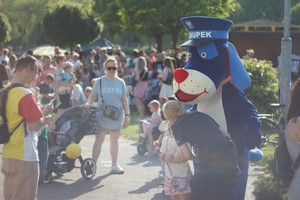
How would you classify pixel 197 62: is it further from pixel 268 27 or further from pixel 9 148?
pixel 268 27

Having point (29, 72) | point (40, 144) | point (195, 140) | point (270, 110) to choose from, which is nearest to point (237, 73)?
point (195, 140)

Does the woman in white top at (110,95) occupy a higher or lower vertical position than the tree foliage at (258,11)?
lower

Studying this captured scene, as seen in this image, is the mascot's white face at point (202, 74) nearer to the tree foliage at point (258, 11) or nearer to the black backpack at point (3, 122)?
the black backpack at point (3, 122)

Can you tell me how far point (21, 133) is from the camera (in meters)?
5.83

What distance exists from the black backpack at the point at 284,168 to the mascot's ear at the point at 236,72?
59cm

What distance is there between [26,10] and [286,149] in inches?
190

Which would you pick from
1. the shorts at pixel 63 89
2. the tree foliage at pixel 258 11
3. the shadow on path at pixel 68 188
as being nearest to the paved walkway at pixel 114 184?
the shadow on path at pixel 68 188

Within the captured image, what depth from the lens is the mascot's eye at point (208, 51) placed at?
518 cm

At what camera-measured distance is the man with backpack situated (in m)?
5.77

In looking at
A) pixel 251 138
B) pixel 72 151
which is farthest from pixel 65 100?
pixel 251 138

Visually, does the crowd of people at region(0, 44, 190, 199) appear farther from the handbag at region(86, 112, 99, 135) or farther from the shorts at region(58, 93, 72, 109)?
the handbag at region(86, 112, 99, 135)

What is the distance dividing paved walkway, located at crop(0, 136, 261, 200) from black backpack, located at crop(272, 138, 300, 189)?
119 inches

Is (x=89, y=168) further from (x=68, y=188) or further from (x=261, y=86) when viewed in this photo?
(x=261, y=86)

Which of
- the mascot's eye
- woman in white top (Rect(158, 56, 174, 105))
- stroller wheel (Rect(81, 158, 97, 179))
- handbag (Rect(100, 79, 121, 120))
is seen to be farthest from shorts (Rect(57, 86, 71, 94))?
the mascot's eye
